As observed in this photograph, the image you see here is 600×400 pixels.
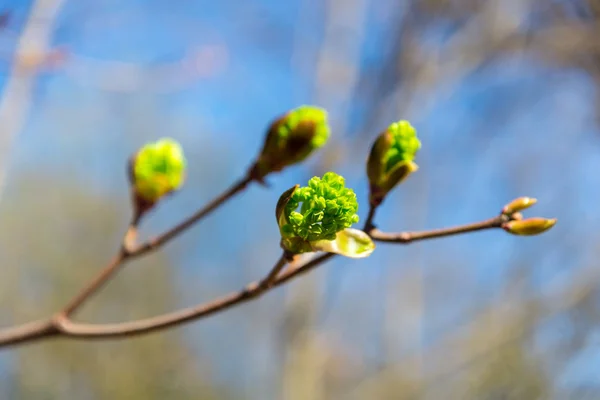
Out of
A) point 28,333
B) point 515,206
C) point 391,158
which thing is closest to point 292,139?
point 391,158

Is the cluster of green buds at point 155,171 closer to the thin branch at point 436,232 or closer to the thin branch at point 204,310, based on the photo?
the thin branch at point 204,310

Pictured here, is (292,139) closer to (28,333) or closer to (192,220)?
(192,220)

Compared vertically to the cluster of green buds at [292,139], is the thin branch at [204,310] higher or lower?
lower

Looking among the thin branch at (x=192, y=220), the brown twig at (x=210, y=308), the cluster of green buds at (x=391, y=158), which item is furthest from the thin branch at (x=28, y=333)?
the cluster of green buds at (x=391, y=158)

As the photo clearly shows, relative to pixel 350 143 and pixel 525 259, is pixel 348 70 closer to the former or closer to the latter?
pixel 350 143

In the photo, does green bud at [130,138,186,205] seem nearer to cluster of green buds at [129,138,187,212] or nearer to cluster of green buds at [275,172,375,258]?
cluster of green buds at [129,138,187,212]

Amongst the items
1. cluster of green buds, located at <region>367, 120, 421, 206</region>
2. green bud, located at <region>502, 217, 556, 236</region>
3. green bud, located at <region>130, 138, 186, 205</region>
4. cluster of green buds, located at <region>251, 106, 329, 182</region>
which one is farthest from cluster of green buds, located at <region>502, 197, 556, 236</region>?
green bud, located at <region>130, 138, 186, 205</region>

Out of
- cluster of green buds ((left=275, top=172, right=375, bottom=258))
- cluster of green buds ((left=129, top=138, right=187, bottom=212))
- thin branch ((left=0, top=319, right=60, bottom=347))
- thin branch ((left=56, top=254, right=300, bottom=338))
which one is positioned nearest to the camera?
cluster of green buds ((left=275, top=172, right=375, bottom=258))

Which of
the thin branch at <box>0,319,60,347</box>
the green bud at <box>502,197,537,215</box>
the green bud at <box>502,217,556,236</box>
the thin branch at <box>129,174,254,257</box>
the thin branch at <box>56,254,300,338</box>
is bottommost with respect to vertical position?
the thin branch at <box>0,319,60,347</box>
